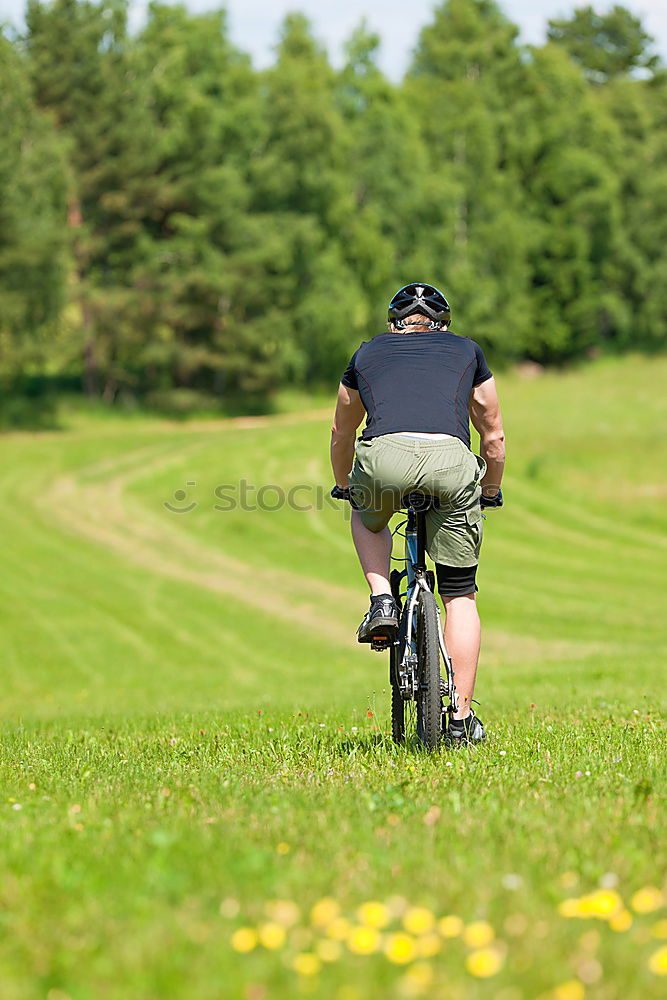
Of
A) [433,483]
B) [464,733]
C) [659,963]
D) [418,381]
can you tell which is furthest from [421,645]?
[659,963]

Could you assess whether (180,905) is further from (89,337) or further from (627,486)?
(89,337)

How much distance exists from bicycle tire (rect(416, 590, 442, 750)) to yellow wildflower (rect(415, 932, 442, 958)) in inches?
124

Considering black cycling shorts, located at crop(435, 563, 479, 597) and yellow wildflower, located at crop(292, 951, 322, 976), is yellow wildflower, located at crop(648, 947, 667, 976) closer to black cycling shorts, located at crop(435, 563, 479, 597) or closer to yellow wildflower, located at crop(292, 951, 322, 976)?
yellow wildflower, located at crop(292, 951, 322, 976)

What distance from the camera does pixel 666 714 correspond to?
8656mm

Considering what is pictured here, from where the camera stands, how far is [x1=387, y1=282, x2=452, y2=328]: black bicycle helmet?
6.62 m

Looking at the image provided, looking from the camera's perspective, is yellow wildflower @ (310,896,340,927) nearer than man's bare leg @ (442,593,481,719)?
Yes

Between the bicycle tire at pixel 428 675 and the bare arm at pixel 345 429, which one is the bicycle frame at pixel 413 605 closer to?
the bicycle tire at pixel 428 675

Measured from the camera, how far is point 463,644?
657cm

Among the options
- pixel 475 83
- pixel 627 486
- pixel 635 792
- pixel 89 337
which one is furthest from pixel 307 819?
pixel 475 83

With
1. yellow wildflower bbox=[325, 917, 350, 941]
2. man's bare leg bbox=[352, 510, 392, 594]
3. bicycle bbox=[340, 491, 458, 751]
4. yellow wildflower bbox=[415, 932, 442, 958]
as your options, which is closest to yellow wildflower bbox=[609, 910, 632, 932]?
yellow wildflower bbox=[415, 932, 442, 958]

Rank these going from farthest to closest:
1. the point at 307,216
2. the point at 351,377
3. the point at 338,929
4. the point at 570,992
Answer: the point at 307,216 < the point at 351,377 < the point at 338,929 < the point at 570,992

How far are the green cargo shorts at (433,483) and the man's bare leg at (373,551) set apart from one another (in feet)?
0.65

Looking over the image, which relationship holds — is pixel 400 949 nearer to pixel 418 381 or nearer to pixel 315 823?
pixel 315 823

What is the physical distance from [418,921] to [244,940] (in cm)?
50
